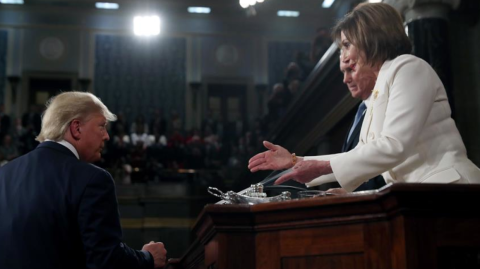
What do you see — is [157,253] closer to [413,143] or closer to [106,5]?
[413,143]

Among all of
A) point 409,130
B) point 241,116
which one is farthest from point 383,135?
point 241,116

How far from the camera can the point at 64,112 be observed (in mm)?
2199

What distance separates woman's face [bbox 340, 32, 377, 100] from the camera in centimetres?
215

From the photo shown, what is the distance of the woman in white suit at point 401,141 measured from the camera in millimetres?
1769

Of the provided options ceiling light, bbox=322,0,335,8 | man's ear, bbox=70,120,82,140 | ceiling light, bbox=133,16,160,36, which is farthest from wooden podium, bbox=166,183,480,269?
ceiling light, bbox=322,0,335,8

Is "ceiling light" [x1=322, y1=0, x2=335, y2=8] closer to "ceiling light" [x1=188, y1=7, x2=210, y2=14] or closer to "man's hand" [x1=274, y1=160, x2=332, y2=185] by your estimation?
"ceiling light" [x1=188, y1=7, x2=210, y2=14]

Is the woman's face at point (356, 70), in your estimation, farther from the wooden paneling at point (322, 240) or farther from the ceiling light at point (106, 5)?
the ceiling light at point (106, 5)

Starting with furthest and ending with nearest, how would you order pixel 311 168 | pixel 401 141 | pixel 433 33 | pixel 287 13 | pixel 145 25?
pixel 287 13 < pixel 145 25 < pixel 433 33 < pixel 311 168 < pixel 401 141

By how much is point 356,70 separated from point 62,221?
3.47ft

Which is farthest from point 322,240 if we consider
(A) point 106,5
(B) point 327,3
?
(A) point 106,5

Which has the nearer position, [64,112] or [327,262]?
[327,262]

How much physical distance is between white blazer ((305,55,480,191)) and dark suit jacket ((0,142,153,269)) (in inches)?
27.7

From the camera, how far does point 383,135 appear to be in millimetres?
1796

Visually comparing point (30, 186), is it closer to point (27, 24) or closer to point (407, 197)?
point (407, 197)
